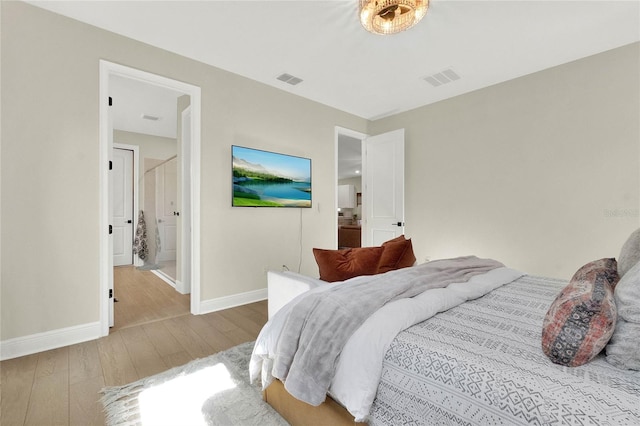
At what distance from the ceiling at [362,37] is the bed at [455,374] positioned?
7.42 ft

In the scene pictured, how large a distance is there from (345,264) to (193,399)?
1.20 metres

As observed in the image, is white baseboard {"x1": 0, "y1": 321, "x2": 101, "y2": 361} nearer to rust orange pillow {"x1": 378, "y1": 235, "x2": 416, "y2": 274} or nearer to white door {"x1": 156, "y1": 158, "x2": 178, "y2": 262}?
rust orange pillow {"x1": 378, "y1": 235, "x2": 416, "y2": 274}

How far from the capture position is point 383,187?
Answer: 4738mm

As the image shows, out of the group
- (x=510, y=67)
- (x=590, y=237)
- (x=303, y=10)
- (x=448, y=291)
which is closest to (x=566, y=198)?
(x=590, y=237)

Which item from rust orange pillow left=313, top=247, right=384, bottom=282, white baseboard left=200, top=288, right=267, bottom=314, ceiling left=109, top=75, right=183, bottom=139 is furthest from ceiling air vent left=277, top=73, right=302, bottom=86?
white baseboard left=200, top=288, right=267, bottom=314

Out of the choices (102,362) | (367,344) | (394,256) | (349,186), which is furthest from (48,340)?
(349,186)

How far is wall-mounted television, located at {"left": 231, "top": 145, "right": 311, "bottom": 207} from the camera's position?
3.43 metres

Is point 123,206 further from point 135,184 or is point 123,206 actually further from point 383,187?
point 383,187

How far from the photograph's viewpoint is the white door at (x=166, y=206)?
19.4 ft

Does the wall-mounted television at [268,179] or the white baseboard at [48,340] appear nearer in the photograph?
the white baseboard at [48,340]

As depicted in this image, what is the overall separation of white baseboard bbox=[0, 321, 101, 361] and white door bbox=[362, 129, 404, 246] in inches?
149

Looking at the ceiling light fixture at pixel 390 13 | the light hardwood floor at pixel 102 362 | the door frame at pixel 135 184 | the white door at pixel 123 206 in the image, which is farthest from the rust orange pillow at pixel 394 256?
the white door at pixel 123 206

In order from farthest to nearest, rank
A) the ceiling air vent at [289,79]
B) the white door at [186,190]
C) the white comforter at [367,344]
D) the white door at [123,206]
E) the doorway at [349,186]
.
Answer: the doorway at [349,186] < the white door at [123,206] < the white door at [186,190] < the ceiling air vent at [289,79] < the white comforter at [367,344]

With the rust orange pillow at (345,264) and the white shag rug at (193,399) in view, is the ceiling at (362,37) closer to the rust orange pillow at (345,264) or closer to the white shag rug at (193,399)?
the rust orange pillow at (345,264)
